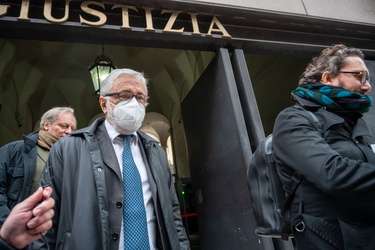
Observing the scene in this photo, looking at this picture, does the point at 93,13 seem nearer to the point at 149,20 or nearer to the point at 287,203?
the point at 149,20

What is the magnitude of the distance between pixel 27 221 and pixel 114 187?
0.69 m

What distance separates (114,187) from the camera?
1.48 m

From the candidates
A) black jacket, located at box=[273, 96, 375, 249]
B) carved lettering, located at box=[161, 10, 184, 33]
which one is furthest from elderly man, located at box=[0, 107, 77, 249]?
black jacket, located at box=[273, 96, 375, 249]

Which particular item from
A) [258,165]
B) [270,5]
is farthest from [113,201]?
[270,5]

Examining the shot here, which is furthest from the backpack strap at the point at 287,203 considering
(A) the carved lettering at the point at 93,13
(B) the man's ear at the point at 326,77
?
(A) the carved lettering at the point at 93,13

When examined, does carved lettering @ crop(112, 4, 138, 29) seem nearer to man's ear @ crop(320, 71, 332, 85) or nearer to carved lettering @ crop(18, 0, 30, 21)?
carved lettering @ crop(18, 0, 30, 21)

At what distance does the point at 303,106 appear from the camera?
4.86 ft

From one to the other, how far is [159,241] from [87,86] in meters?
11.1

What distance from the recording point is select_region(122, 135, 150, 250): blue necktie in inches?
55.2

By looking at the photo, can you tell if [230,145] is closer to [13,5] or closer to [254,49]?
[254,49]

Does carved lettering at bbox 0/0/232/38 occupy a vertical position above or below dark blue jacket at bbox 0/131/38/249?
above

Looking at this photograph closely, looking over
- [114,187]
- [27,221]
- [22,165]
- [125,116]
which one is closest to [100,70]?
[22,165]

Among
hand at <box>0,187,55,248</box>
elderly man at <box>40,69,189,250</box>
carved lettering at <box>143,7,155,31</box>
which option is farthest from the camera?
carved lettering at <box>143,7,155,31</box>

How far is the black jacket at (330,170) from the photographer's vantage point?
1.07 metres
